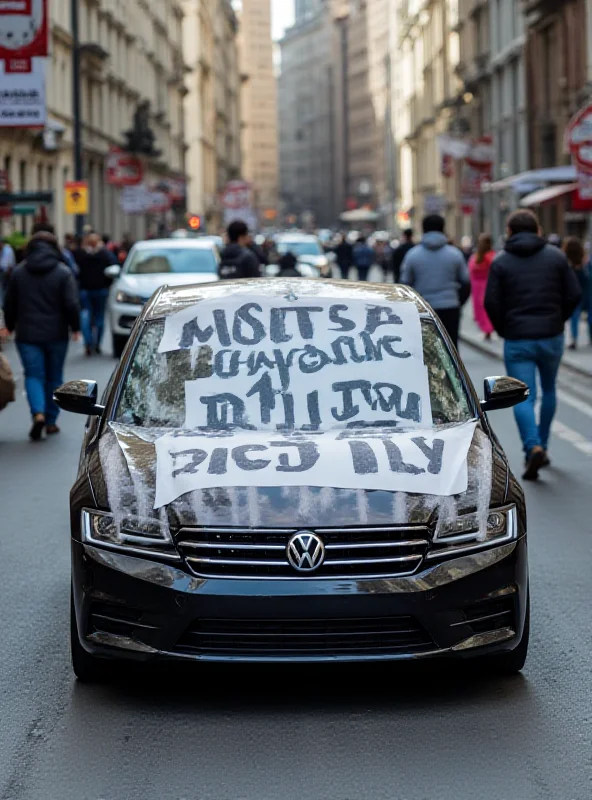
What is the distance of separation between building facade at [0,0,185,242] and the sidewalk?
8.15m

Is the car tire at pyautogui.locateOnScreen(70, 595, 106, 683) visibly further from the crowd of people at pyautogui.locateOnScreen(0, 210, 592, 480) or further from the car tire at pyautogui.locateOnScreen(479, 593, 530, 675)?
the crowd of people at pyautogui.locateOnScreen(0, 210, 592, 480)

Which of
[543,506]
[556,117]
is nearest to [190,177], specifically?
[556,117]

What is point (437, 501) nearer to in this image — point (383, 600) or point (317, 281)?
point (383, 600)

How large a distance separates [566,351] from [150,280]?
602 cm

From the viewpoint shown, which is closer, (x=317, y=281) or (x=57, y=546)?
(x=317, y=281)

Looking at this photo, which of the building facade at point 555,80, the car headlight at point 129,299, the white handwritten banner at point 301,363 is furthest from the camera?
the building facade at point 555,80

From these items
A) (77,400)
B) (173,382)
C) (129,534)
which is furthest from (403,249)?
(129,534)

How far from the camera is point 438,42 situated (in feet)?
293

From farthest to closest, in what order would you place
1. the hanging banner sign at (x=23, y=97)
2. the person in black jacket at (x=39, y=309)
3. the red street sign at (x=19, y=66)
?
the hanging banner sign at (x=23, y=97) < the red street sign at (x=19, y=66) < the person in black jacket at (x=39, y=309)

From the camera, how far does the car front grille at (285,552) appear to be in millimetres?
5539

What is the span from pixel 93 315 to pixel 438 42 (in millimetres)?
67246

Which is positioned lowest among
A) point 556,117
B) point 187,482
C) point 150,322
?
point 187,482

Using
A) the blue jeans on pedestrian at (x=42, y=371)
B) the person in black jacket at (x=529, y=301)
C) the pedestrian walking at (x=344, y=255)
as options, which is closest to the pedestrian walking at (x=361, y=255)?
the pedestrian walking at (x=344, y=255)

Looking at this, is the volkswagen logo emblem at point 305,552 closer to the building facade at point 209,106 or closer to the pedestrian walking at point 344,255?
the pedestrian walking at point 344,255
